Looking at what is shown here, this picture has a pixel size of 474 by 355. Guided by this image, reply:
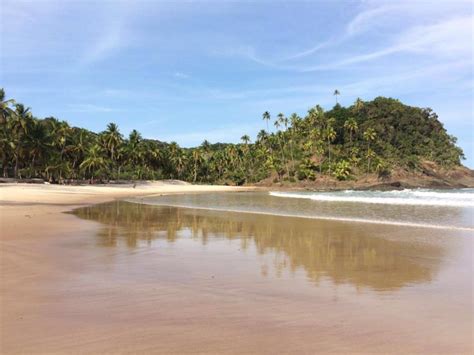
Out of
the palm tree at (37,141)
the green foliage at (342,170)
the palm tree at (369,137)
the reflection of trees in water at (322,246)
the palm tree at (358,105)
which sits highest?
the palm tree at (358,105)

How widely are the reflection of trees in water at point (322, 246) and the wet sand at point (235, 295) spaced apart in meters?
0.06

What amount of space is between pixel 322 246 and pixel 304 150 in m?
107

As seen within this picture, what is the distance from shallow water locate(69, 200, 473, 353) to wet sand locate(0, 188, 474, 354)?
0.9 inches

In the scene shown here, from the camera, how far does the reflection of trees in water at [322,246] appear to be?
7.99m

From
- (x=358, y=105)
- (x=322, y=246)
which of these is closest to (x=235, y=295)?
(x=322, y=246)

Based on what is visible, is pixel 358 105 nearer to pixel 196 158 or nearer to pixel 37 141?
pixel 196 158

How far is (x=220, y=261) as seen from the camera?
30.5 ft

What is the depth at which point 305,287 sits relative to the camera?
6887 millimetres

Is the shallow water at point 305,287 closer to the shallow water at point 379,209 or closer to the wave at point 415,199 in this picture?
the shallow water at point 379,209

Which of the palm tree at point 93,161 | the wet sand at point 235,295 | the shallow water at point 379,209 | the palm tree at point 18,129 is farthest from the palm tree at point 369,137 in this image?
the wet sand at point 235,295

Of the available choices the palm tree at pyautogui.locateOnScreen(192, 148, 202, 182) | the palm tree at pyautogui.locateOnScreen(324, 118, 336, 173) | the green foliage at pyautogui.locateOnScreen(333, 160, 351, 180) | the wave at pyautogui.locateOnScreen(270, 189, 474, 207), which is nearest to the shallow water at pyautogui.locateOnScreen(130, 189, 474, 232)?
the wave at pyautogui.locateOnScreen(270, 189, 474, 207)

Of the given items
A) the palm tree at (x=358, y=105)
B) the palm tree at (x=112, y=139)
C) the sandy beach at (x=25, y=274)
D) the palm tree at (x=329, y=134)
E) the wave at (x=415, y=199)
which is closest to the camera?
the sandy beach at (x=25, y=274)

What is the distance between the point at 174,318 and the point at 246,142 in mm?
127126

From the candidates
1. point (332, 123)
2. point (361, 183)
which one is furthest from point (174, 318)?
point (332, 123)
